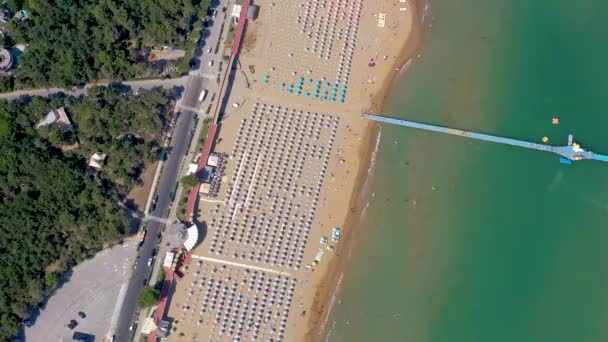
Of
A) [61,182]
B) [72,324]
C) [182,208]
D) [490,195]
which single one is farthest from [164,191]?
[490,195]

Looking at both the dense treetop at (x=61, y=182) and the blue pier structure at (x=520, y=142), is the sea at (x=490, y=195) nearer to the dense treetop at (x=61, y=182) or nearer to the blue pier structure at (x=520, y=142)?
the blue pier structure at (x=520, y=142)

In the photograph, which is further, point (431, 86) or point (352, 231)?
point (431, 86)

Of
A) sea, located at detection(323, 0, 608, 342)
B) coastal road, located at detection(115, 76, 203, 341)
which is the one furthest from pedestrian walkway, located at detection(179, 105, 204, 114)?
sea, located at detection(323, 0, 608, 342)

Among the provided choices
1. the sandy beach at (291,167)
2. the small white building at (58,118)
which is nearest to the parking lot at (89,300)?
the sandy beach at (291,167)

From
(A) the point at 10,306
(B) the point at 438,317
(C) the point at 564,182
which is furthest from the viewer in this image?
(C) the point at 564,182

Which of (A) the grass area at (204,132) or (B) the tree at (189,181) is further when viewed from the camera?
(A) the grass area at (204,132)

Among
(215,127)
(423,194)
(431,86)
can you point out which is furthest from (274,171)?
(431,86)

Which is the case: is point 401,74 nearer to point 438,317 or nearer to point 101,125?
point 438,317
